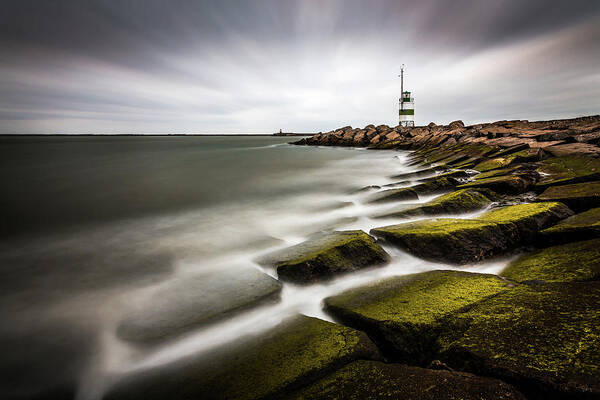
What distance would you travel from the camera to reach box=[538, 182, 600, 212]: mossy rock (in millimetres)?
4469

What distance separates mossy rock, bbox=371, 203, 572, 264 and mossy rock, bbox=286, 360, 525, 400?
2.35 metres

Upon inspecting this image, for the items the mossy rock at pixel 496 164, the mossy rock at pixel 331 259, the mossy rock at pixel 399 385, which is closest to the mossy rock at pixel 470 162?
the mossy rock at pixel 496 164

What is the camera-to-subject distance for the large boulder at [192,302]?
10.7 ft

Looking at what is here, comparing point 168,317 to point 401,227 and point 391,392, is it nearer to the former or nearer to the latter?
point 391,392

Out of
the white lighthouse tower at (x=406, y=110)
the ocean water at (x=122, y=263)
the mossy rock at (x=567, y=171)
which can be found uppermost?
the white lighthouse tower at (x=406, y=110)

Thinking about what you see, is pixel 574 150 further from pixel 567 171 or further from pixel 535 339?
pixel 535 339

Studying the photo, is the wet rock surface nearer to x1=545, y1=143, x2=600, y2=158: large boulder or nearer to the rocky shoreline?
the rocky shoreline

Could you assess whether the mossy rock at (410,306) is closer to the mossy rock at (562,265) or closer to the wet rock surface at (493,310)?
the wet rock surface at (493,310)

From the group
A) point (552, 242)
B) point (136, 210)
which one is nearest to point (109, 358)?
point (552, 242)

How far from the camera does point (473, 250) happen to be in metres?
3.75

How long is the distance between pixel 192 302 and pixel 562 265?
168 inches

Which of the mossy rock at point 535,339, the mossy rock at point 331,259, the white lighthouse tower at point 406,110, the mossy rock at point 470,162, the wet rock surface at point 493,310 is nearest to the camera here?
the mossy rock at point 535,339

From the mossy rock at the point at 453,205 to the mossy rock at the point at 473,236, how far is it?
4.59 ft

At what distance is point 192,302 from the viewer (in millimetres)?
3770
